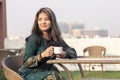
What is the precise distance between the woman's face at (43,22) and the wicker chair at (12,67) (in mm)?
350

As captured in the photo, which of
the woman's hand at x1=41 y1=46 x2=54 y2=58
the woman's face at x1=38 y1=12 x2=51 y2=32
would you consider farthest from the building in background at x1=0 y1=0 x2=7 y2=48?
the woman's hand at x1=41 y1=46 x2=54 y2=58

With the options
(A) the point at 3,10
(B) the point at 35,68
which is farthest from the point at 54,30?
(A) the point at 3,10

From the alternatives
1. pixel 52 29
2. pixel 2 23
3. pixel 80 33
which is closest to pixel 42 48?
pixel 52 29

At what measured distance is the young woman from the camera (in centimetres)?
315

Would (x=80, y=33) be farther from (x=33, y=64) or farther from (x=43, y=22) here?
(x=33, y=64)

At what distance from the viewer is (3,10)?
15930 millimetres

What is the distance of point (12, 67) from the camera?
3.29 m

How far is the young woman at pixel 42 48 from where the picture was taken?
3.15m

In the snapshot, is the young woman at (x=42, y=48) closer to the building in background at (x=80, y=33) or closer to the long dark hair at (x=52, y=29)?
the long dark hair at (x=52, y=29)

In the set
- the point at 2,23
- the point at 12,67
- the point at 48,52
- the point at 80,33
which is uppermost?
the point at 48,52

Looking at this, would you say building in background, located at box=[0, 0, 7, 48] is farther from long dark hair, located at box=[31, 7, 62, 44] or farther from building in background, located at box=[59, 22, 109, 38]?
long dark hair, located at box=[31, 7, 62, 44]

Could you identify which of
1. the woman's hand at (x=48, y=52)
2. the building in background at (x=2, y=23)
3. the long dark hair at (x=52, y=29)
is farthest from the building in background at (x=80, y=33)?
the woman's hand at (x=48, y=52)

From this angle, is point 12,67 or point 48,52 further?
point 12,67

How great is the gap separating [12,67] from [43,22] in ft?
1.48
